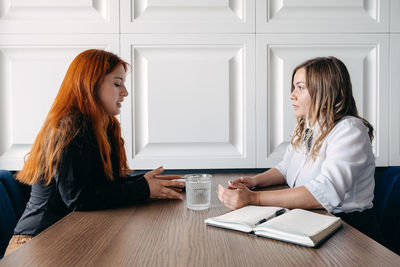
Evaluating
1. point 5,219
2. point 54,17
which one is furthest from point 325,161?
point 54,17

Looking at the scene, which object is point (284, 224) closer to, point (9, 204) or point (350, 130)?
point (350, 130)

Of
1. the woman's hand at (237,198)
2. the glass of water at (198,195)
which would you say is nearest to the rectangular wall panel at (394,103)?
the woman's hand at (237,198)

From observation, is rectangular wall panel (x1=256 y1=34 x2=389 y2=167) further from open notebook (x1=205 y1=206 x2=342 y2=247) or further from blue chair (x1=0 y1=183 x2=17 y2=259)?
blue chair (x1=0 y1=183 x2=17 y2=259)

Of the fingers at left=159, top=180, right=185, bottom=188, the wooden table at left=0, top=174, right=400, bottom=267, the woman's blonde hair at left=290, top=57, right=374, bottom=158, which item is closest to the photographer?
the wooden table at left=0, top=174, right=400, bottom=267

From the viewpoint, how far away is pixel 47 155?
38.3 inches

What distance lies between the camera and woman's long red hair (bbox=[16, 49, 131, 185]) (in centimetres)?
97

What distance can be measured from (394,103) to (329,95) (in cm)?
63

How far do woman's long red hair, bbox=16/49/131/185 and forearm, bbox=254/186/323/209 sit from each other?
1.61 ft

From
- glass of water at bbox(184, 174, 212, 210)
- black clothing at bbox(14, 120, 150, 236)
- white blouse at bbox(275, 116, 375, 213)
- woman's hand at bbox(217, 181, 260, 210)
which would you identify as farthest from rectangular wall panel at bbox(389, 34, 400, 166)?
black clothing at bbox(14, 120, 150, 236)

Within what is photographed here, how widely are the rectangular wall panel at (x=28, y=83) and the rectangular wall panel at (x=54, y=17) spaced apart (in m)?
0.08

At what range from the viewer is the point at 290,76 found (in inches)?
62.6

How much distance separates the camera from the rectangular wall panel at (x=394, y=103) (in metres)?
1.60

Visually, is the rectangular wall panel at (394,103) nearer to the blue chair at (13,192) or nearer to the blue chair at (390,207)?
the blue chair at (390,207)

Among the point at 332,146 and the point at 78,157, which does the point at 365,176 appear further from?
the point at 78,157
